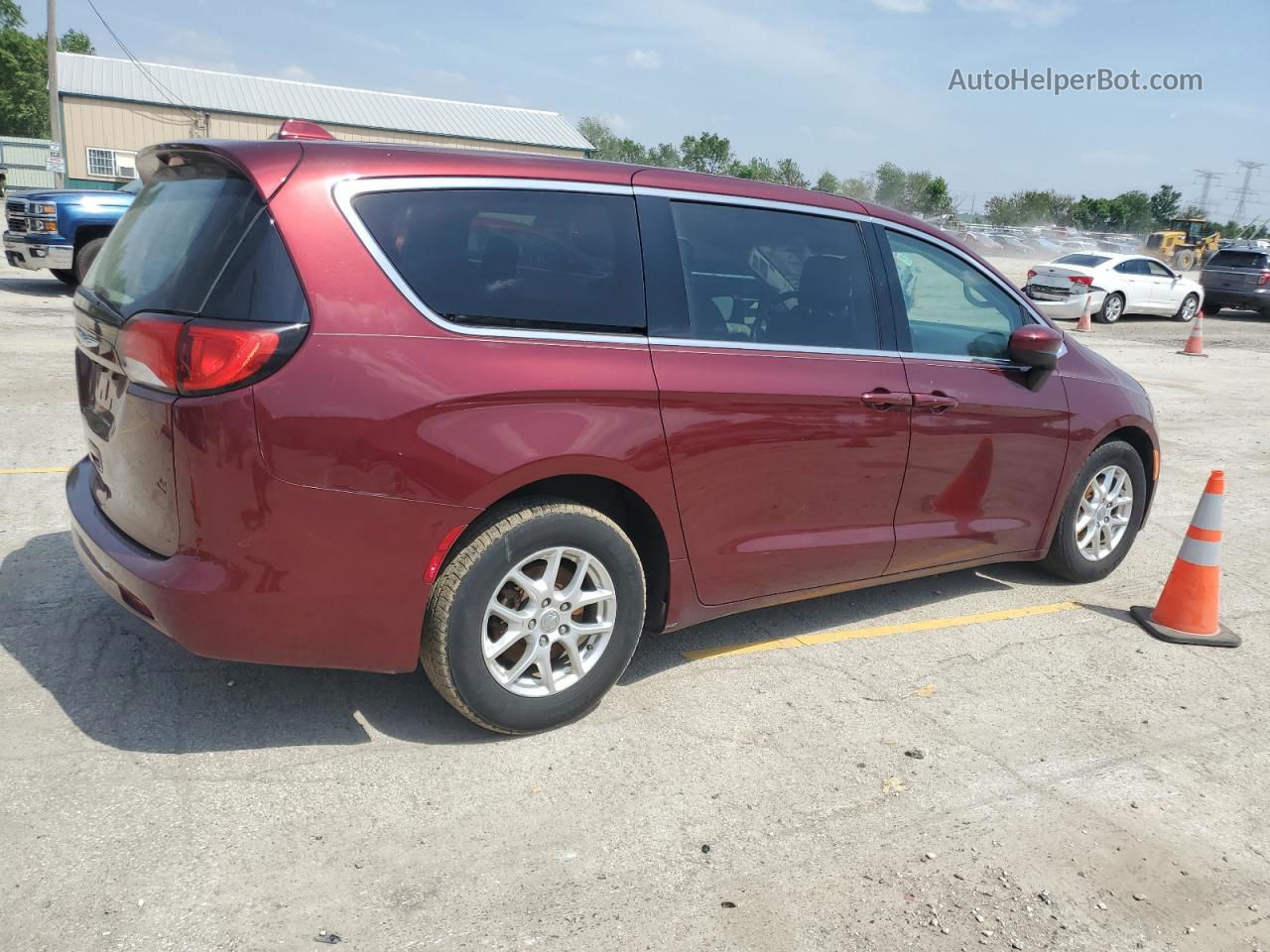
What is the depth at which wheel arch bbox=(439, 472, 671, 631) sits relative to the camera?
332 centimetres

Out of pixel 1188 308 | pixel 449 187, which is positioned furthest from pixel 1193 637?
pixel 1188 308

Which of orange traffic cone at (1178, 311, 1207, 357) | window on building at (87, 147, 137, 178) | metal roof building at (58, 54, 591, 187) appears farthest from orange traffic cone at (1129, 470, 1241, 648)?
window on building at (87, 147, 137, 178)

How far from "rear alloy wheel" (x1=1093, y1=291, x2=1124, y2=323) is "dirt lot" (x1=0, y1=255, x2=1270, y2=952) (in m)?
18.7

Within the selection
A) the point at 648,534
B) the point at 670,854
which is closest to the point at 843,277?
the point at 648,534

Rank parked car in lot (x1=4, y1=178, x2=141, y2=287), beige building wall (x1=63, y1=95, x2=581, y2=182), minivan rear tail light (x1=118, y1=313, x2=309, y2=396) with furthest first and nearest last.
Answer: beige building wall (x1=63, y1=95, x2=581, y2=182), parked car in lot (x1=4, y1=178, x2=141, y2=287), minivan rear tail light (x1=118, y1=313, x2=309, y2=396)

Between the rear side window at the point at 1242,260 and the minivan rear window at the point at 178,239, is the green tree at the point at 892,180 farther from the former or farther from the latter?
the minivan rear window at the point at 178,239

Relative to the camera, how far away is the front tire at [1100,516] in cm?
530

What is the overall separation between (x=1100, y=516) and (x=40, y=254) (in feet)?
45.1

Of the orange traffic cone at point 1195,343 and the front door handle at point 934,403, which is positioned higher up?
the front door handle at point 934,403

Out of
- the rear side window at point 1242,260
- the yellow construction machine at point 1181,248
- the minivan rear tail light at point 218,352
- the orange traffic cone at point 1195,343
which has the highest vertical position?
the yellow construction machine at point 1181,248

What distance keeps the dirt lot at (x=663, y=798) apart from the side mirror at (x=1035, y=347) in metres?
1.28

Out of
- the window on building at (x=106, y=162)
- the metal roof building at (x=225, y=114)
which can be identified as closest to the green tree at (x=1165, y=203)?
the metal roof building at (x=225, y=114)

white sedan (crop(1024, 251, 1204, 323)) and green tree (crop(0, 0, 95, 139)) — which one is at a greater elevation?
green tree (crop(0, 0, 95, 139))

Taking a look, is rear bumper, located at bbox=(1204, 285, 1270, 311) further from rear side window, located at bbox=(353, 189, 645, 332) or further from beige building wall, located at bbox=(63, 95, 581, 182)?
beige building wall, located at bbox=(63, 95, 581, 182)
